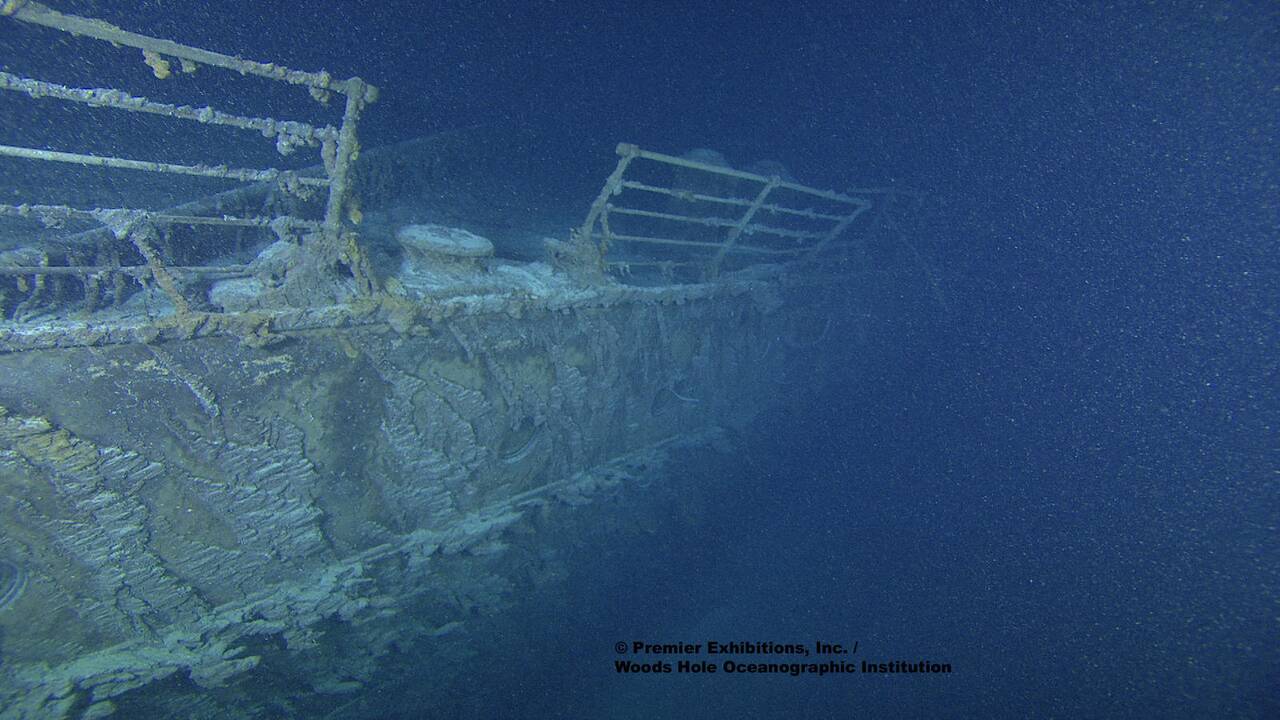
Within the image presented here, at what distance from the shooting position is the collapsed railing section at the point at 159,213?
173 cm

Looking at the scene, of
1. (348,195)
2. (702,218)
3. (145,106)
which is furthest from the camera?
(702,218)

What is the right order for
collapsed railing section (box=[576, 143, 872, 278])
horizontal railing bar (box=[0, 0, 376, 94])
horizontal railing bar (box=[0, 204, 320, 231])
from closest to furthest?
horizontal railing bar (box=[0, 0, 376, 94]) → horizontal railing bar (box=[0, 204, 320, 231]) → collapsed railing section (box=[576, 143, 872, 278])

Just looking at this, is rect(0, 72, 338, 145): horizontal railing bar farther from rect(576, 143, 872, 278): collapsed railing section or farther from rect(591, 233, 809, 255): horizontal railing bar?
rect(591, 233, 809, 255): horizontal railing bar

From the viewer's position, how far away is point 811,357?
7.06 meters

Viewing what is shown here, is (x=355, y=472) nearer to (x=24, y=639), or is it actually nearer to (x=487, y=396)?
(x=487, y=396)

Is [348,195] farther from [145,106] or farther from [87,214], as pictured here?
[87,214]

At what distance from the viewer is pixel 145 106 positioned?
74.3 inches

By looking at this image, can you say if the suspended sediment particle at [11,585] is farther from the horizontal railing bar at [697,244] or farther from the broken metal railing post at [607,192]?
the horizontal railing bar at [697,244]

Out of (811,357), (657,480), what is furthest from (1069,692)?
(657,480)

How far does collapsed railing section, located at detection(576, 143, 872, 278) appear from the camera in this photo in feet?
12.1

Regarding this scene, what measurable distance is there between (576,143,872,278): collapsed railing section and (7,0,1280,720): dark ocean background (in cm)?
138

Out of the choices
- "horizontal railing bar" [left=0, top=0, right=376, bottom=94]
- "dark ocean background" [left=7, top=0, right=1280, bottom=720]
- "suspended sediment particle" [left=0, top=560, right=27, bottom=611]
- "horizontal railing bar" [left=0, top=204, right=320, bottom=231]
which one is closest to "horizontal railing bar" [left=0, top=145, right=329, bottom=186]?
"horizontal railing bar" [left=0, top=204, right=320, bottom=231]

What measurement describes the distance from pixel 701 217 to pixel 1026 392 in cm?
821

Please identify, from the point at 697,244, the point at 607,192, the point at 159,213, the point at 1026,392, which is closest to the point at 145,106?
the point at 159,213
